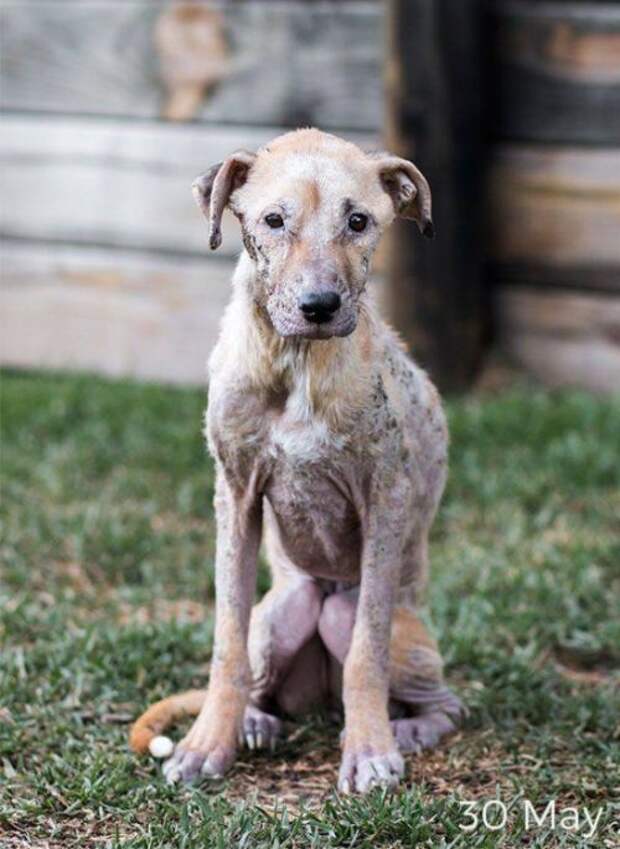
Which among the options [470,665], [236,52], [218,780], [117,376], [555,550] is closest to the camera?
[218,780]

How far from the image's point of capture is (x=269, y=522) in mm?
4363

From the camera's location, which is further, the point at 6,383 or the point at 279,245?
the point at 6,383

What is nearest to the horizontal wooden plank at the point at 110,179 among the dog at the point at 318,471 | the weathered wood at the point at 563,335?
the weathered wood at the point at 563,335

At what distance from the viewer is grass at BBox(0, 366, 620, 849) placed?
3.88m

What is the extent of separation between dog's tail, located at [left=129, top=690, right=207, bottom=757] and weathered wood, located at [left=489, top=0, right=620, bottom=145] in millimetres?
4190

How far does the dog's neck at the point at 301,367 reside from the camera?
395cm

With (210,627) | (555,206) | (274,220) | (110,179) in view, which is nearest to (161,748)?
(210,627)

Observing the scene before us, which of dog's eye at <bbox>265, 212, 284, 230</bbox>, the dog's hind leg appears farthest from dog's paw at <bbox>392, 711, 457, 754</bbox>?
dog's eye at <bbox>265, 212, 284, 230</bbox>

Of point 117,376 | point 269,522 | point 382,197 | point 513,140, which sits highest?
point 382,197

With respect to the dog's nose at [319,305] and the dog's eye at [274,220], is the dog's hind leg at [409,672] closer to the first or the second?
the dog's nose at [319,305]

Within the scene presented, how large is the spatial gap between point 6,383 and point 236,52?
205 centimetres

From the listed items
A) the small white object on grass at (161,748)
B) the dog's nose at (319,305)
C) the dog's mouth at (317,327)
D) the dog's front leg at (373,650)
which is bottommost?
the small white object on grass at (161,748)

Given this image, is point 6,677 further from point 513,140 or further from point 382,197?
point 513,140

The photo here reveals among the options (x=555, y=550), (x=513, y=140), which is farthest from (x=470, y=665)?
(x=513, y=140)
